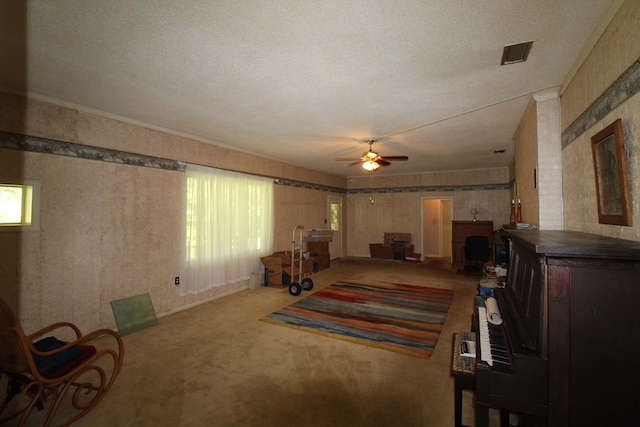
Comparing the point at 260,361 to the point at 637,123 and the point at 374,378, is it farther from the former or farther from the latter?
the point at 637,123

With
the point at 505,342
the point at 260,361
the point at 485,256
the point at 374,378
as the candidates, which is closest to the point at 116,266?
the point at 260,361

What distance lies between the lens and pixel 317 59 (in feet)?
7.29

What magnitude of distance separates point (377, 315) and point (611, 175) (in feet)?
9.97

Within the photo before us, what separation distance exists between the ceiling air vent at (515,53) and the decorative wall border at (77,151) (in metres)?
4.17

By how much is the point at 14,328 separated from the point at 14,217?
1588 millimetres

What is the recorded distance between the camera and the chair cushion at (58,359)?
198cm

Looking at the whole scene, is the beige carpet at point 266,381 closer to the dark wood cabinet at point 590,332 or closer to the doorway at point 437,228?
the dark wood cabinet at point 590,332

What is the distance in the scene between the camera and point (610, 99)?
1716 millimetres

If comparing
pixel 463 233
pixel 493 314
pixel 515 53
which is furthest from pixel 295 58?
pixel 463 233

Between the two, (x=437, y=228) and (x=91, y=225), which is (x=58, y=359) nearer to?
(x=91, y=225)

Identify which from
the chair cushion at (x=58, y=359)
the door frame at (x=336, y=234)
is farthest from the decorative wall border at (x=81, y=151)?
the door frame at (x=336, y=234)

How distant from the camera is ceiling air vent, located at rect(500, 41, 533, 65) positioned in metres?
2.05

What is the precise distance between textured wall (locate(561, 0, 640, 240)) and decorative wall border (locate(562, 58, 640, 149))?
3cm

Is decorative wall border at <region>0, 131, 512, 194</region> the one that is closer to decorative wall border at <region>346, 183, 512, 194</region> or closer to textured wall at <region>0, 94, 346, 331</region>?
textured wall at <region>0, 94, 346, 331</region>
